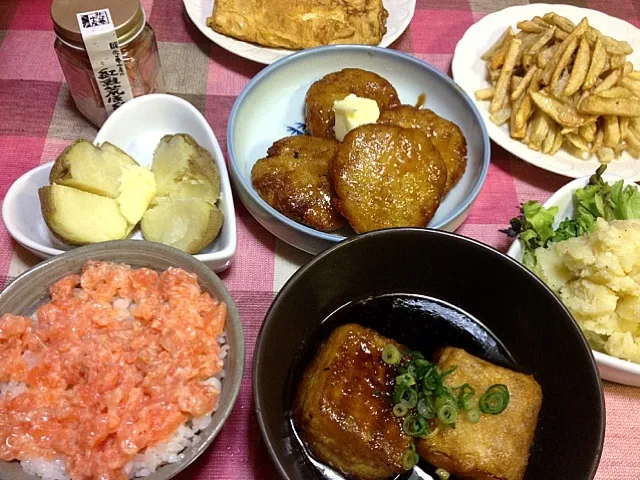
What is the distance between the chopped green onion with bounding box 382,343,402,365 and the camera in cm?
138

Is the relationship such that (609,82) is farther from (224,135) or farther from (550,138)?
(224,135)

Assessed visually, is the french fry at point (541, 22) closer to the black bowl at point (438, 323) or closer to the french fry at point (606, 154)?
the french fry at point (606, 154)

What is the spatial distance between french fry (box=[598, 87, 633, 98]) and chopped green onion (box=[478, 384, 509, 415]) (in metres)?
1.23

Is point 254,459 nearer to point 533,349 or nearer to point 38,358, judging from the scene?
point 38,358

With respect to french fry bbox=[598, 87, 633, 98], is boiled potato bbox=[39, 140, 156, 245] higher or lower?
lower

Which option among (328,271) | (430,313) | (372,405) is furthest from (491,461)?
(328,271)

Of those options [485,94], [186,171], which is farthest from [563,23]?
[186,171]

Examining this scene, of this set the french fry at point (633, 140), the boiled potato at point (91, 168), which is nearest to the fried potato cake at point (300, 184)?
the boiled potato at point (91, 168)

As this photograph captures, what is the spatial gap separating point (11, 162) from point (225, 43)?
3.01 ft

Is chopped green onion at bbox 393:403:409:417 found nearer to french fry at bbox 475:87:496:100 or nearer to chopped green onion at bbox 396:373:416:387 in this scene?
chopped green onion at bbox 396:373:416:387

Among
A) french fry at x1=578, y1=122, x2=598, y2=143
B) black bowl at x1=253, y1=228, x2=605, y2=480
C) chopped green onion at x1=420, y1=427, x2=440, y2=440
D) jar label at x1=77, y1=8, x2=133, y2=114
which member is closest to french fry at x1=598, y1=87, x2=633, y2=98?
french fry at x1=578, y1=122, x2=598, y2=143

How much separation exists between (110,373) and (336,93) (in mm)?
1240

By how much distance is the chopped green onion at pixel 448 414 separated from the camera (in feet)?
4.21

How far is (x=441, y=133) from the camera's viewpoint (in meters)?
1.94
